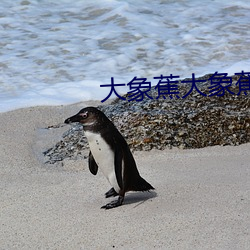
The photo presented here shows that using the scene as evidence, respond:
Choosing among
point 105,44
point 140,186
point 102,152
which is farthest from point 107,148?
point 105,44

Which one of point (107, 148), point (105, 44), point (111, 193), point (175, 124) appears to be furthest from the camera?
point (105, 44)

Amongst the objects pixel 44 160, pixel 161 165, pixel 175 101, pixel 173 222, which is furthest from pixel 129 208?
pixel 175 101

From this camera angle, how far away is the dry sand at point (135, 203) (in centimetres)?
344

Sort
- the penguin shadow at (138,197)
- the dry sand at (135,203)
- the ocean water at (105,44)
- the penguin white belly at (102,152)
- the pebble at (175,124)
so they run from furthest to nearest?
1. the ocean water at (105,44)
2. the pebble at (175,124)
3. the penguin shadow at (138,197)
4. the penguin white belly at (102,152)
5. the dry sand at (135,203)

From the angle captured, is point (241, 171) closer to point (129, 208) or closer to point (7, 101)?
point (129, 208)

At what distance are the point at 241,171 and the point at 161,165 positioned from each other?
0.57m

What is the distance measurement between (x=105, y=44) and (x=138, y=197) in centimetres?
542

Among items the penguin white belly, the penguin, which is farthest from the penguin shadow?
the penguin white belly

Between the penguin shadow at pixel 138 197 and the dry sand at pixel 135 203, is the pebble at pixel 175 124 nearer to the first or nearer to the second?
the dry sand at pixel 135 203

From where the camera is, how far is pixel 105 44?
364 inches

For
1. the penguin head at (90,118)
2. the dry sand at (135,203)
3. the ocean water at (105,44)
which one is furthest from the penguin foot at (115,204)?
the ocean water at (105,44)

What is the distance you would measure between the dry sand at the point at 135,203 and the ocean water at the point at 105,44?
6.70 feet

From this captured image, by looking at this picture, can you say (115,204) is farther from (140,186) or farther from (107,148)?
(107,148)

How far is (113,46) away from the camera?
915 centimetres
